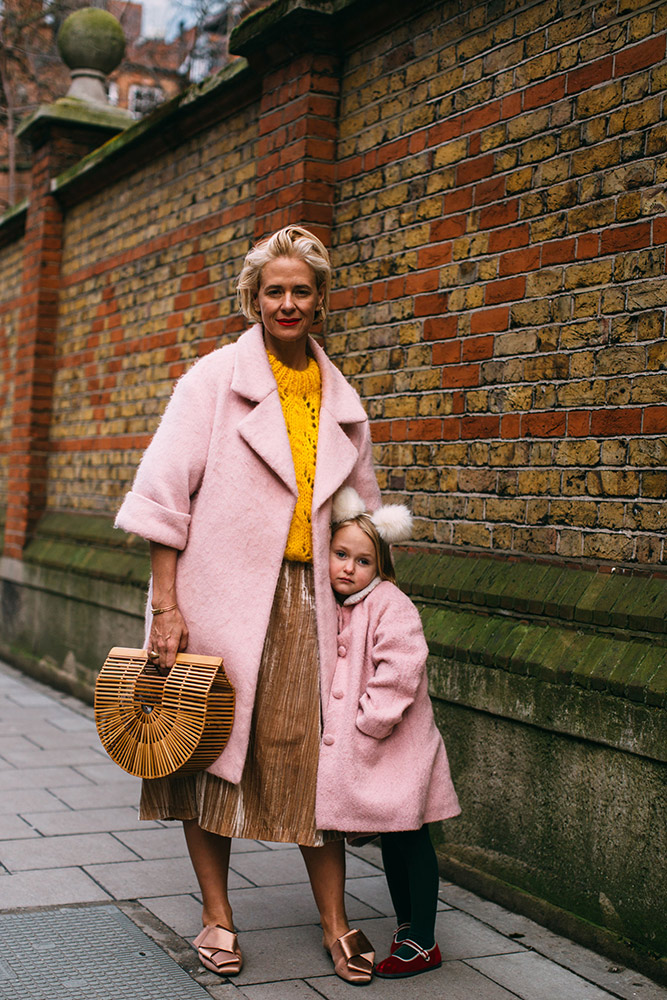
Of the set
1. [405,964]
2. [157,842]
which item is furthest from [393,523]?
[157,842]

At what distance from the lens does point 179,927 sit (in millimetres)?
3543

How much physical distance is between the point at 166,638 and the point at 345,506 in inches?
24.5

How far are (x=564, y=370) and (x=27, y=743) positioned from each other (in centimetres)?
367

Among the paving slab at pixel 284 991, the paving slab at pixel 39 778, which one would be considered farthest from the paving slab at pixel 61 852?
the paving slab at pixel 284 991

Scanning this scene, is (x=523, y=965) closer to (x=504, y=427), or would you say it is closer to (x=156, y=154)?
(x=504, y=427)

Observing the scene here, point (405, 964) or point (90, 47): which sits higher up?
point (90, 47)

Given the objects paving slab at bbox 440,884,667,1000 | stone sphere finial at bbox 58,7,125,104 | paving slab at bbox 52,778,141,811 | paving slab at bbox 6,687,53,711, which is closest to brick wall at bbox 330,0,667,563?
paving slab at bbox 440,884,667,1000

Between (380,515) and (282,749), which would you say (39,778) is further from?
(380,515)

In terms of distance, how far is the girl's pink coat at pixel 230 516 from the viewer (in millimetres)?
3172

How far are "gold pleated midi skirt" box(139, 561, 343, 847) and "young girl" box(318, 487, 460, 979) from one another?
0.24 ft

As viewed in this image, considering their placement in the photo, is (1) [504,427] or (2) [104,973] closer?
(2) [104,973]

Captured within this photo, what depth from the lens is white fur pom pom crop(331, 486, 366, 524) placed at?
3.31 m

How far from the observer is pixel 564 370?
379 centimetres

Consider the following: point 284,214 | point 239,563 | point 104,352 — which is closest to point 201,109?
point 284,214
